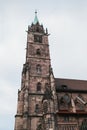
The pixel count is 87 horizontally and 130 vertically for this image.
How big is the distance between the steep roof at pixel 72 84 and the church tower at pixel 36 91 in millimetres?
3235

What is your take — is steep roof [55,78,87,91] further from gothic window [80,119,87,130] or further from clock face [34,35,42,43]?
clock face [34,35,42,43]

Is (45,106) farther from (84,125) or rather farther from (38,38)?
(38,38)

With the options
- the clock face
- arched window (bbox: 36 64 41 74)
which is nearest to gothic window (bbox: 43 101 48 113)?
arched window (bbox: 36 64 41 74)

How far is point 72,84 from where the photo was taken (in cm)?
4112

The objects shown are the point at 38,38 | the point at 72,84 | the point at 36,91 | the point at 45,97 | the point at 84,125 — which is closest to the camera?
the point at 84,125

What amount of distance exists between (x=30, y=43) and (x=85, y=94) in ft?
50.8

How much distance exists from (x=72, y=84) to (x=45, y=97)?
906 cm

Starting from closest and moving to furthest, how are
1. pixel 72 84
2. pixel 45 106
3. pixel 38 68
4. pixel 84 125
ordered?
pixel 84 125
pixel 45 106
pixel 38 68
pixel 72 84

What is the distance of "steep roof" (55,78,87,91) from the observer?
131 ft

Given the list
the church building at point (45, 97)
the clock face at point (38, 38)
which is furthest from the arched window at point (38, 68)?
the clock face at point (38, 38)

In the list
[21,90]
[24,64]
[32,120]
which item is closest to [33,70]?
[24,64]

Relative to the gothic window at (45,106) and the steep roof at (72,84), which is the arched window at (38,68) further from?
the gothic window at (45,106)

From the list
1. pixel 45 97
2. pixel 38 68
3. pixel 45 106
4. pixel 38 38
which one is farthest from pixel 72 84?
pixel 38 38

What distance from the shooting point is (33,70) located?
1534 inches
